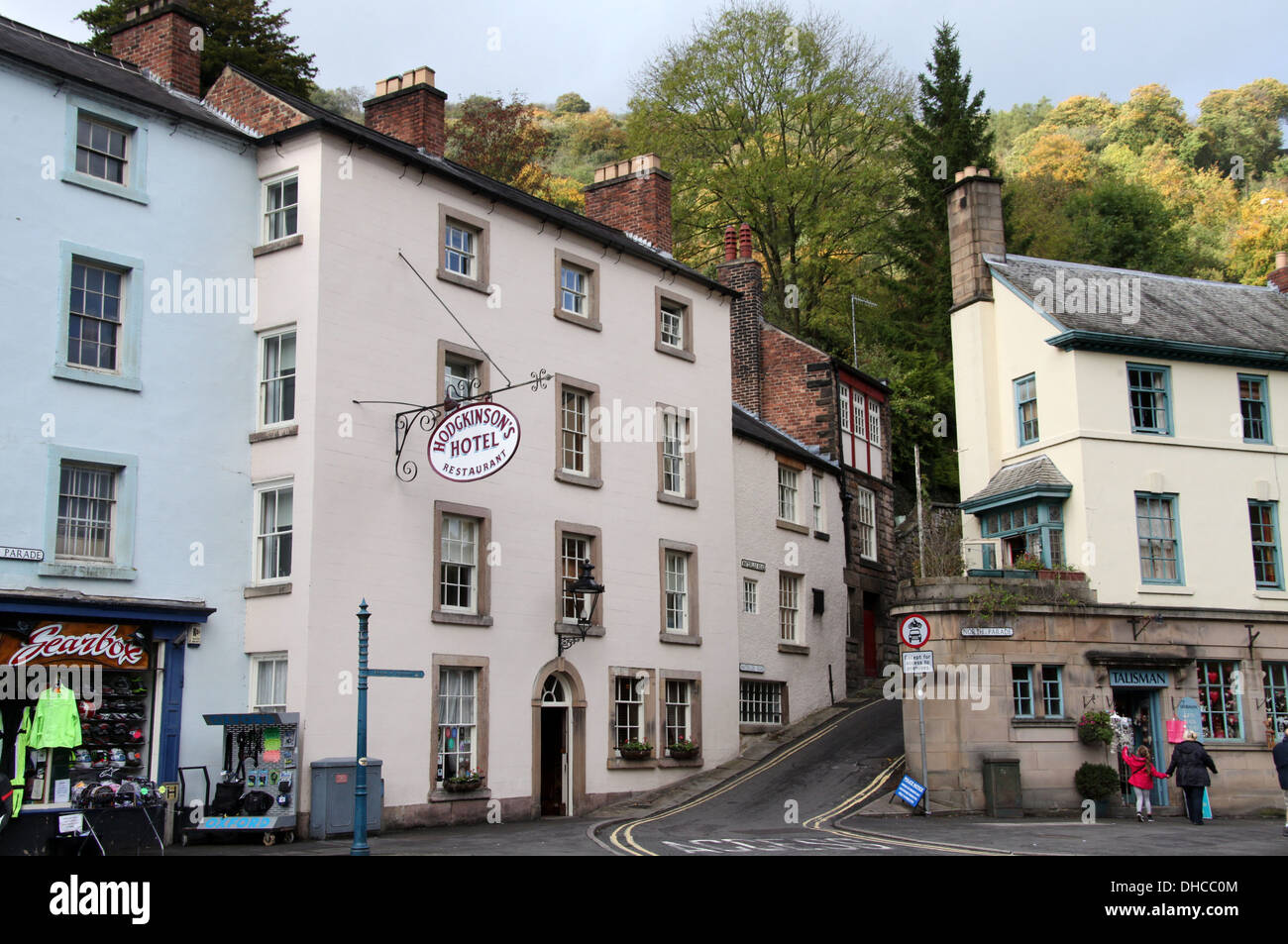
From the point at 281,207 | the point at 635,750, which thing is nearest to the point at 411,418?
the point at 281,207

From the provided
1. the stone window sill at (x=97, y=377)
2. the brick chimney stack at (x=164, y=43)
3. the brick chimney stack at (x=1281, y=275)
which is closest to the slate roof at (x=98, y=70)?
the brick chimney stack at (x=164, y=43)

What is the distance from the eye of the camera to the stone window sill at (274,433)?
21562 millimetres

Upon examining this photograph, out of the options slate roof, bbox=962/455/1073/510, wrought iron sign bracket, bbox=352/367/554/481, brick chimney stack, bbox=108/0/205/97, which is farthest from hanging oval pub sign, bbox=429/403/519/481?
slate roof, bbox=962/455/1073/510

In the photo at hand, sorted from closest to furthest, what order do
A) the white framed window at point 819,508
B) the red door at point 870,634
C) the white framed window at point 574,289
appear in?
the white framed window at point 574,289 → the white framed window at point 819,508 → the red door at point 870,634

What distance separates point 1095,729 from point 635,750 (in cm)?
927

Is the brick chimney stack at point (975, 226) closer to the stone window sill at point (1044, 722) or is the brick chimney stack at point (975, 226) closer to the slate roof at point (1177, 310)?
the slate roof at point (1177, 310)

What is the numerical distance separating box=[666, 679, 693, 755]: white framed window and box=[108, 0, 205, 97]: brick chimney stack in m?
16.0

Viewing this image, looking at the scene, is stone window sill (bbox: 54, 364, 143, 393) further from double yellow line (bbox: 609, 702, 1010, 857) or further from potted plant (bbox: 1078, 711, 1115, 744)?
potted plant (bbox: 1078, 711, 1115, 744)

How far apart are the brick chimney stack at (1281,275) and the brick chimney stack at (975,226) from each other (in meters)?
9.50

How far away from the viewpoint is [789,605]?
111 feet
